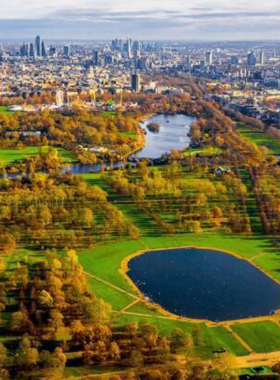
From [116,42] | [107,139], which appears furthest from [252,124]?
[116,42]

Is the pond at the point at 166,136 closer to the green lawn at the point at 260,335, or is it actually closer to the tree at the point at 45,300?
the tree at the point at 45,300

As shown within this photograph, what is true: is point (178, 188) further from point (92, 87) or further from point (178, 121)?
point (92, 87)

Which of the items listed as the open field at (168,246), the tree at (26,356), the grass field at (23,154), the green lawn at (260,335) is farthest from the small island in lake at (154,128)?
the tree at (26,356)

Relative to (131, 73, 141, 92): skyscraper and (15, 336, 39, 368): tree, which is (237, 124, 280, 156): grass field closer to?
(131, 73, 141, 92): skyscraper

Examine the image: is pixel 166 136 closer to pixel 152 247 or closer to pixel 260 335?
pixel 152 247

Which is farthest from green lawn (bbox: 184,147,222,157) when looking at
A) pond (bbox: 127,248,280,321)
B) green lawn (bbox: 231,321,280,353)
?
green lawn (bbox: 231,321,280,353)
